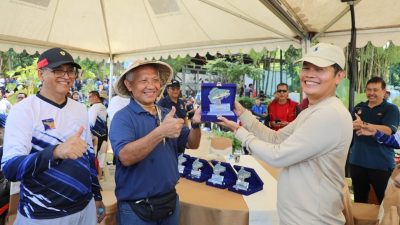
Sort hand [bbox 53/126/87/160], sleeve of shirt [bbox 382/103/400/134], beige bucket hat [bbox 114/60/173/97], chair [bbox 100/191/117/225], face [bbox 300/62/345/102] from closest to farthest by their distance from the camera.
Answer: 1. hand [bbox 53/126/87/160]
2. face [bbox 300/62/345/102]
3. beige bucket hat [bbox 114/60/173/97]
4. chair [bbox 100/191/117/225]
5. sleeve of shirt [bbox 382/103/400/134]

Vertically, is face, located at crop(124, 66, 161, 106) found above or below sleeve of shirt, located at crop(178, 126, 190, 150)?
above

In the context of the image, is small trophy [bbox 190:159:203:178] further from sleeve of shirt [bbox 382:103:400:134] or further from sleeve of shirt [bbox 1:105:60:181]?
sleeve of shirt [bbox 382:103:400:134]

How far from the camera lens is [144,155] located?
1.54 meters

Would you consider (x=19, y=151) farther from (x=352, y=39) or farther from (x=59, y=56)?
(x=352, y=39)

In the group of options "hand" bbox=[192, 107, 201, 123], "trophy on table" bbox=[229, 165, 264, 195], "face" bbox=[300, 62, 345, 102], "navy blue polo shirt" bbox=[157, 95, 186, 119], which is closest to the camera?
"face" bbox=[300, 62, 345, 102]

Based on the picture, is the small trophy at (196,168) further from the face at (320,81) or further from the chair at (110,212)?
the face at (320,81)

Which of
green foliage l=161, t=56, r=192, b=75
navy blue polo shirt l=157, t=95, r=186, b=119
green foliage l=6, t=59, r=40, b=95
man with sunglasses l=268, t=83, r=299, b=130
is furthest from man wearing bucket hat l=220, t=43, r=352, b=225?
green foliage l=161, t=56, r=192, b=75

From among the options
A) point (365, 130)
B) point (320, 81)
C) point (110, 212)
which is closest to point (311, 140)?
point (320, 81)

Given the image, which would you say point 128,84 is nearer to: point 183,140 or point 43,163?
point 183,140

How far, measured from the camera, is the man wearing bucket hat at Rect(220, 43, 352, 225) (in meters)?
1.45

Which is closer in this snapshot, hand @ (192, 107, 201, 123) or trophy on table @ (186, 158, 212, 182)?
hand @ (192, 107, 201, 123)

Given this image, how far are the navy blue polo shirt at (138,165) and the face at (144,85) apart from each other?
5cm

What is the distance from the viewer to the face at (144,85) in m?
1.76

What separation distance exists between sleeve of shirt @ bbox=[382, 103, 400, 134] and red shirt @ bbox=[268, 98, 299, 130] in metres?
1.82
